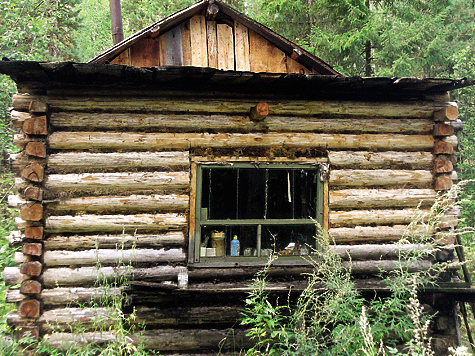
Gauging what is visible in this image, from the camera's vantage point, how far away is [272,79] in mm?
4766

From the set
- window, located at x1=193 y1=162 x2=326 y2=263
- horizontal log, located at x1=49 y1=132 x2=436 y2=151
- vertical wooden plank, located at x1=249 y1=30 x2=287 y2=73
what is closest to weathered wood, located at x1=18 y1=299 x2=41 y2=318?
horizontal log, located at x1=49 y1=132 x2=436 y2=151

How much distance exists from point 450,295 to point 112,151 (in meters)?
5.82

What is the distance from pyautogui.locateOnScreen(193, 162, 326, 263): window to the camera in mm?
5383

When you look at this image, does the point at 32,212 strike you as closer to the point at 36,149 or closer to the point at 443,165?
the point at 36,149

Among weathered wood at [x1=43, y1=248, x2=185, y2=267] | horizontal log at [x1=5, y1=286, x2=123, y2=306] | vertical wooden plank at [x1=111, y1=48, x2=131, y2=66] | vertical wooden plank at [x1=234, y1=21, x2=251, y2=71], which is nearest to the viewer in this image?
Answer: horizontal log at [x1=5, y1=286, x2=123, y2=306]

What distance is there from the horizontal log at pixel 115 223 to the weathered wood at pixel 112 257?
0.32 m

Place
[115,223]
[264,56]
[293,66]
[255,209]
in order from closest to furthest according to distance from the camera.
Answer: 1. [115,223]
2. [255,209]
3. [264,56]
4. [293,66]

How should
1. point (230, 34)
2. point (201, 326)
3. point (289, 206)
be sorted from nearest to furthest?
point (201, 326) < point (289, 206) < point (230, 34)

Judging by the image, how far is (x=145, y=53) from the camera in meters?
6.16

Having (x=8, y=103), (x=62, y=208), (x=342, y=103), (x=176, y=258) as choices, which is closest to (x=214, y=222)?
(x=176, y=258)

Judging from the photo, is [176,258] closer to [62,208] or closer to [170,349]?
[170,349]

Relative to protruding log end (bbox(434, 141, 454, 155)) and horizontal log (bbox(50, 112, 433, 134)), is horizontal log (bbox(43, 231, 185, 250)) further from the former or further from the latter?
protruding log end (bbox(434, 141, 454, 155))

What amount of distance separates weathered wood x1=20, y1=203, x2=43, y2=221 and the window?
2.25 meters

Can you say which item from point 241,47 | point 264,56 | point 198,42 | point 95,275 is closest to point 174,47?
point 198,42
